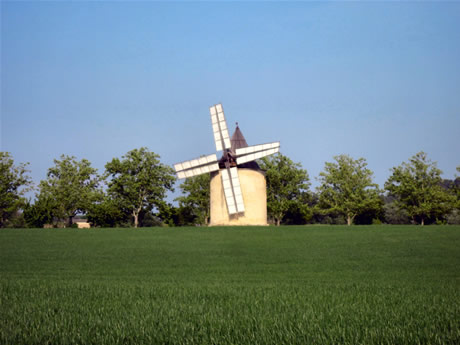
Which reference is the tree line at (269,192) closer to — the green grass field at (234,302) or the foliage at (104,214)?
the foliage at (104,214)

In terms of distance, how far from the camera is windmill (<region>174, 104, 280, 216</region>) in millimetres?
48219

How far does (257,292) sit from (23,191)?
66.6 m

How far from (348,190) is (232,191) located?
2746 centimetres

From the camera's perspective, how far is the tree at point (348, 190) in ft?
225

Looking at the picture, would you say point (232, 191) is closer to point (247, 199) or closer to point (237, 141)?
point (247, 199)

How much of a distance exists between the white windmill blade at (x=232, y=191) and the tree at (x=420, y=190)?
98.2ft

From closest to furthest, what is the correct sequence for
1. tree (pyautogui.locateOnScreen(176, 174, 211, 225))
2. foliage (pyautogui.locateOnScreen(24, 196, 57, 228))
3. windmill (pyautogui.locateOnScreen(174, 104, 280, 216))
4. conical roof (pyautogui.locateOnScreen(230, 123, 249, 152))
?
1. windmill (pyautogui.locateOnScreen(174, 104, 280, 216))
2. conical roof (pyautogui.locateOnScreen(230, 123, 249, 152))
3. foliage (pyautogui.locateOnScreen(24, 196, 57, 228))
4. tree (pyautogui.locateOnScreen(176, 174, 211, 225))

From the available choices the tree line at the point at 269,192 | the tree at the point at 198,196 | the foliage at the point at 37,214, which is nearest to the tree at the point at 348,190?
the tree line at the point at 269,192

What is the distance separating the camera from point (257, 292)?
12.4 m

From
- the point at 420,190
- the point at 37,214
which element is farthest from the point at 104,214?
the point at 420,190

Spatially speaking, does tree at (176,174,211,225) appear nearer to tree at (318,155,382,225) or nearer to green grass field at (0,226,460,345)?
tree at (318,155,382,225)

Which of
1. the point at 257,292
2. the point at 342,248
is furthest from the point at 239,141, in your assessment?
the point at 257,292

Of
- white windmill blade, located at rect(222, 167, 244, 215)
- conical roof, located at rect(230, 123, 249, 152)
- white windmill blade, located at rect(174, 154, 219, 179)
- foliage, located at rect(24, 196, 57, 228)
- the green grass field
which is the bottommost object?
the green grass field

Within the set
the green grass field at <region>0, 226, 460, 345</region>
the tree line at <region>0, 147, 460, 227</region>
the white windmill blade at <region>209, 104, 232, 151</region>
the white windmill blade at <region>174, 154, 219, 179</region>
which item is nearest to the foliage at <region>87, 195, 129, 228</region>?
the tree line at <region>0, 147, 460, 227</region>
